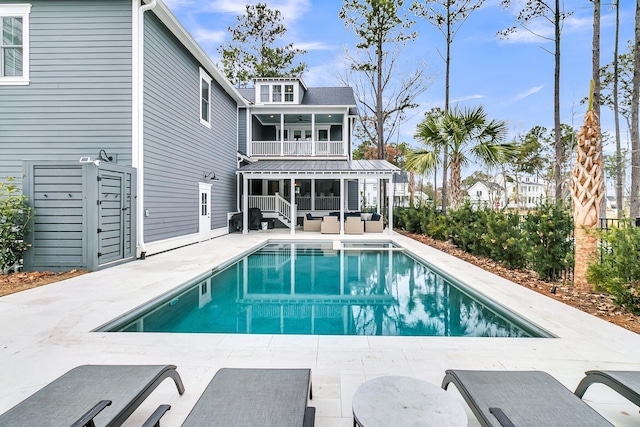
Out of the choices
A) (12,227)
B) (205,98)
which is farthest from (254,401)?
(205,98)

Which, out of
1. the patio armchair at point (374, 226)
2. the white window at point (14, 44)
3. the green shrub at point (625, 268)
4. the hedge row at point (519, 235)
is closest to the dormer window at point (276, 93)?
the patio armchair at point (374, 226)

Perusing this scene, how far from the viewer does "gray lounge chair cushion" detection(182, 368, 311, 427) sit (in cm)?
172

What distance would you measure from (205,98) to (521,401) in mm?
12109

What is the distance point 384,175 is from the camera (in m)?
14.1

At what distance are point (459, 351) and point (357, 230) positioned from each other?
432 inches

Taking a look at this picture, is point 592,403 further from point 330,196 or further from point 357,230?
point 330,196

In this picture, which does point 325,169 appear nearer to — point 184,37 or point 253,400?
point 184,37

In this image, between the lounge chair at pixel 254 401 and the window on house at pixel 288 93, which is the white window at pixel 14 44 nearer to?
the lounge chair at pixel 254 401

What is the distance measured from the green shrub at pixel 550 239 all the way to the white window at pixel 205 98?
9961 mm

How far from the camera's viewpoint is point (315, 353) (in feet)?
10.5

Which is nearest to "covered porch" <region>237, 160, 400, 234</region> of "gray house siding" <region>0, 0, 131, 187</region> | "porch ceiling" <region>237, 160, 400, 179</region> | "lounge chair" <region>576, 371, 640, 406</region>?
"porch ceiling" <region>237, 160, 400, 179</region>

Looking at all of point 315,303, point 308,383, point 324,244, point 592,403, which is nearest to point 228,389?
point 308,383

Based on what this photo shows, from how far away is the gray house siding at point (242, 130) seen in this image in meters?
16.3

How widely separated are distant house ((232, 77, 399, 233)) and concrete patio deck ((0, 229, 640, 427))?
33.1ft
